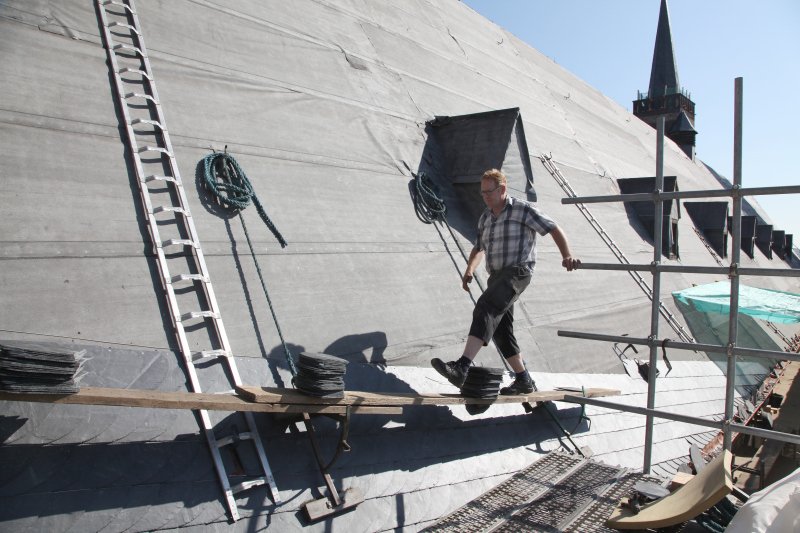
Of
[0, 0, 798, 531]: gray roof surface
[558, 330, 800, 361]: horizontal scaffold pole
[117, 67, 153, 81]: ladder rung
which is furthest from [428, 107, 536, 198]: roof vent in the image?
[117, 67, 153, 81]: ladder rung

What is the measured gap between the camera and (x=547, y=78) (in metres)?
15.9

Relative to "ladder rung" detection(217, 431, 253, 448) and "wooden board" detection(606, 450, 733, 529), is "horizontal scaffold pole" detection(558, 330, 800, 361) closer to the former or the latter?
"wooden board" detection(606, 450, 733, 529)

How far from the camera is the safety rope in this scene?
4117 mm

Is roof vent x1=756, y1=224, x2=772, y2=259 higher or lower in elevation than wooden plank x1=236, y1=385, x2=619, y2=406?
higher

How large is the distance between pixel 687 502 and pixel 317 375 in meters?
1.91

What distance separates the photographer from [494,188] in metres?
4.41

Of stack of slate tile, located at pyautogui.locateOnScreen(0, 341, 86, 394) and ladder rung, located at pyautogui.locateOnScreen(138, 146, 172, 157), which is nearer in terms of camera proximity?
stack of slate tile, located at pyautogui.locateOnScreen(0, 341, 86, 394)

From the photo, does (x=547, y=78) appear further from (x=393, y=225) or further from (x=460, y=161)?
(x=393, y=225)

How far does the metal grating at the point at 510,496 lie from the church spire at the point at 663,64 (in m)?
51.3

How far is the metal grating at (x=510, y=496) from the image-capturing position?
352cm

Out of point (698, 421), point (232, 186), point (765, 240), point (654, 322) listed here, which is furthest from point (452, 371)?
point (765, 240)

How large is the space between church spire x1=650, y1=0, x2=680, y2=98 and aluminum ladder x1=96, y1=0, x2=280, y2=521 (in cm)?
5186

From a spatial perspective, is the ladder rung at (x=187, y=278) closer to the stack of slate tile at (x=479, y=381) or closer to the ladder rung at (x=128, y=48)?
the stack of slate tile at (x=479, y=381)

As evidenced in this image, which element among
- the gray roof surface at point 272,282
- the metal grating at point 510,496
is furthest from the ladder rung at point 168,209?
the metal grating at point 510,496
